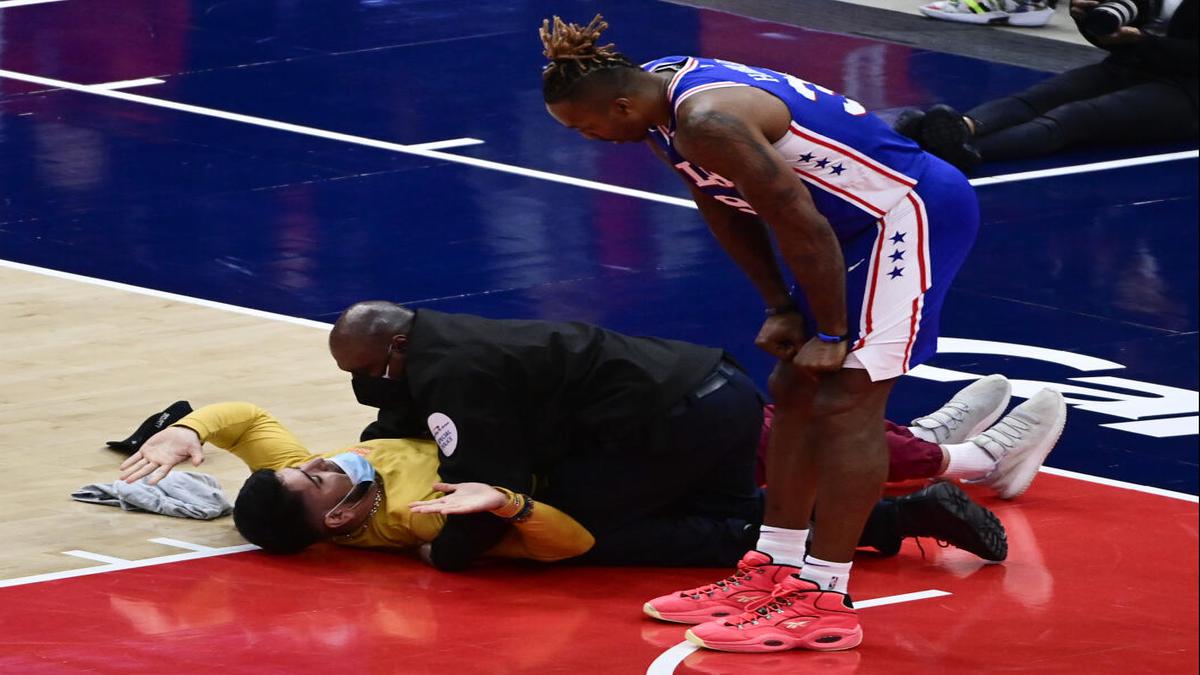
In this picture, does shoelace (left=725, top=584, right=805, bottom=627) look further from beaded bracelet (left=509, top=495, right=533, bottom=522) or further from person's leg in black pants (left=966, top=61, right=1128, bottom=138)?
person's leg in black pants (left=966, top=61, right=1128, bottom=138)

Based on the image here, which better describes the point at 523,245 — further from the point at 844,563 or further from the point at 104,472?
the point at 844,563

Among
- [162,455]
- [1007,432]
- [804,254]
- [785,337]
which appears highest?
[804,254]

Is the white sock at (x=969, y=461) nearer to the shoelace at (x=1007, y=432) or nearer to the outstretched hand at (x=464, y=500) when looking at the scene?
the shoelace at (x=1007, y=432)

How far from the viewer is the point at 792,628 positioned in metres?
6.00

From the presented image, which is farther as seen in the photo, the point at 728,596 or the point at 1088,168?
the point at 1088,168

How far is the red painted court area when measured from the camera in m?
5.84

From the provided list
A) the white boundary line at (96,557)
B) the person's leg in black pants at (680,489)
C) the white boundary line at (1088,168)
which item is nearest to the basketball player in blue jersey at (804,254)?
the person's leg in black pants at (680,489)

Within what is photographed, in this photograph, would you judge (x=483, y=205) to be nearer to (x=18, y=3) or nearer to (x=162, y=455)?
(x=162, y=455)

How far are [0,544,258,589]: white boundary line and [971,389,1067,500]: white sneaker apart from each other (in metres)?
2.45

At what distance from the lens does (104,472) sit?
7.32 metres

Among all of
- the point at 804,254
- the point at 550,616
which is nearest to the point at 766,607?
the point at 550,616

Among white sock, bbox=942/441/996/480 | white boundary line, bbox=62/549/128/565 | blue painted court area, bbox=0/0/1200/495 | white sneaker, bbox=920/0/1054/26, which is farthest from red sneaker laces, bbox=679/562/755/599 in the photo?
white sneaker, bbox=920/0/1054/26

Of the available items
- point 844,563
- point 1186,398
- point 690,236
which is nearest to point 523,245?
point 690,236

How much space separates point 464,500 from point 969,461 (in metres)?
1.93
